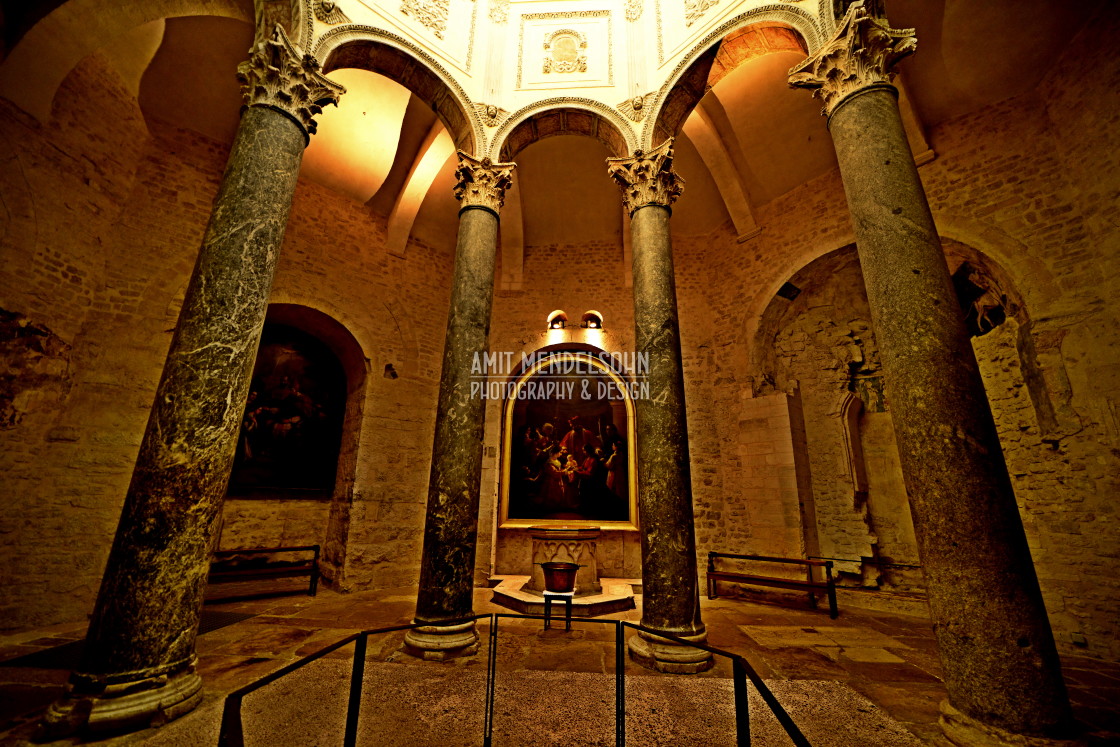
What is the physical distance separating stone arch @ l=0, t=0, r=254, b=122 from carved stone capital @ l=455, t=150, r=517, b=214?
8.66 feet

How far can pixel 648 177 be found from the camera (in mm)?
5102

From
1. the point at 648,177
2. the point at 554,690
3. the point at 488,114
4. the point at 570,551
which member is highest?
the point at 488,114

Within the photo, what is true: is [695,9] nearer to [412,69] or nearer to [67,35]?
[412,69]

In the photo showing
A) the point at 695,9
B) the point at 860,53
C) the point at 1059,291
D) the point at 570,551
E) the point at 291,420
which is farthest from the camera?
the point at 291,420

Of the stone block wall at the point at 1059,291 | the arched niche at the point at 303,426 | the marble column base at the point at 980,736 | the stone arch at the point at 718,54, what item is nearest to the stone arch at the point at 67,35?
the arched niche at the point at 303,426

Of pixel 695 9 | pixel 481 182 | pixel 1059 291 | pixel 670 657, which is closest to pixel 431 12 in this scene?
pixel 481 182

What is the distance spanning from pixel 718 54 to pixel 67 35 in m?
6.89

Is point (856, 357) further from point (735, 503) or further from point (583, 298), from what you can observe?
point (583, 298)

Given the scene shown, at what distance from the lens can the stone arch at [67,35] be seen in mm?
4777

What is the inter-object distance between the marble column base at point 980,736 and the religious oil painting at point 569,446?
5507 mm

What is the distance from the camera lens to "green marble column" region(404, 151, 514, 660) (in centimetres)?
398

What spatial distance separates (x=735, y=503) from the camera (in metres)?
7.49

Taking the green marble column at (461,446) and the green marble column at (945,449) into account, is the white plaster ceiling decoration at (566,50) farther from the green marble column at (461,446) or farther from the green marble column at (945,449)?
the green marble column at (945,449)

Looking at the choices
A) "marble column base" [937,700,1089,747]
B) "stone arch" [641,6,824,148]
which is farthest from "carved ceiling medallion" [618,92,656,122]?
Answer: "marble column base" [937,700,1089,747]
